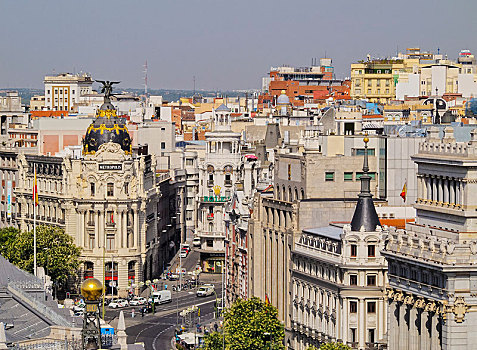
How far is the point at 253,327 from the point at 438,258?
3807 centimetres

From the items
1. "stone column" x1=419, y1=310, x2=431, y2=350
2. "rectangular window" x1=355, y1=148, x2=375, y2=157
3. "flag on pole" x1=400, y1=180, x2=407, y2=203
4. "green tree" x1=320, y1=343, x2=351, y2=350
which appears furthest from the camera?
"rectangular window" x1=355, y1=148, x2=375, y2=157

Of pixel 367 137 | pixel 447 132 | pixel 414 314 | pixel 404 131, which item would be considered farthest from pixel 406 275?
pixel 404 131

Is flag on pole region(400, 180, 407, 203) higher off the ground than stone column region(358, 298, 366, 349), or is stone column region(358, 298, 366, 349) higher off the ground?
flag on pole region(400, 180, 407, 203)

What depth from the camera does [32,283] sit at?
126m

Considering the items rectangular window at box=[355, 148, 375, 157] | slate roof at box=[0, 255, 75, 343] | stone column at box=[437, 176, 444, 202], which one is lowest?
slate roof at box=[0, 255, 75, 343]

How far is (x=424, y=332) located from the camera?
113m

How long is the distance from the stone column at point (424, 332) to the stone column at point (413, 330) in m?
0.85

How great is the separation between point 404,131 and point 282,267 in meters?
25.9

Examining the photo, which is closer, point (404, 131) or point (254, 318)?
point (254, 318)

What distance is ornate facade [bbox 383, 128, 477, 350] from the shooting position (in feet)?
360

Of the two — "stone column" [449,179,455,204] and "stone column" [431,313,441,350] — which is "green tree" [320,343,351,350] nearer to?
"stone column" [431,313,441,350]

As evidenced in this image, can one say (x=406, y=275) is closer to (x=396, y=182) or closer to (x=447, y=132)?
(x=447, y=132)

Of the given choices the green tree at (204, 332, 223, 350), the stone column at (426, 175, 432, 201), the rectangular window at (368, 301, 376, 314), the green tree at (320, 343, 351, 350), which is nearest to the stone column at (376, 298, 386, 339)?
the rectangular window at (368, 301, 376, 314)

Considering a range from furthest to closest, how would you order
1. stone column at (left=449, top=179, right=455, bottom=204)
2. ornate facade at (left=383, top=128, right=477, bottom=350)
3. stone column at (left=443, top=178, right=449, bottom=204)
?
1. stone column at (left=443, top=178, right=449, bottom=204)
2. stone column at (left=449, top=179, right=455, bottom=204)
3. ornate facade at (left=383, top=128, right=477, bottom=350)
